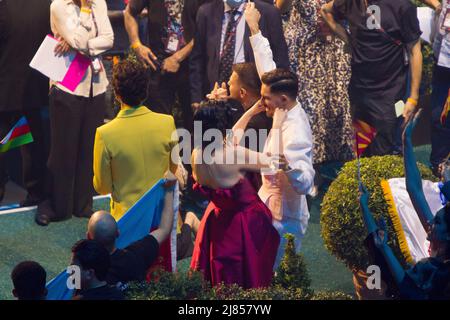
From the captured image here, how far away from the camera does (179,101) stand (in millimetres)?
9875

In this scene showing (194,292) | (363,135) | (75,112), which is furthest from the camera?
(75,112)

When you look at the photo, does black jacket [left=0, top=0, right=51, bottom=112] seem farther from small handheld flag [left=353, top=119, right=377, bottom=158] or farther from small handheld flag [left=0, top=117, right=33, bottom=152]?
small handheld flag [left=353, top=119, right=377, bottom=158]

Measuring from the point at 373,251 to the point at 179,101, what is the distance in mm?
4718

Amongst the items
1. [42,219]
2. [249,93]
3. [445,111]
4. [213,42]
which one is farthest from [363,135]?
[42,219]

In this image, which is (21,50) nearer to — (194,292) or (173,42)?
(173,42)

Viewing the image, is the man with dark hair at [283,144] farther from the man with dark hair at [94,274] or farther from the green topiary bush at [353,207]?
the man with dark hair at [94,274]

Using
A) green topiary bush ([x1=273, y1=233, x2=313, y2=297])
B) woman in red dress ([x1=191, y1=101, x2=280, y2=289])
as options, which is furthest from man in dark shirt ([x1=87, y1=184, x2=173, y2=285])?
green topiary bush ([x1=273, y1=233, x2=313, y2=297])

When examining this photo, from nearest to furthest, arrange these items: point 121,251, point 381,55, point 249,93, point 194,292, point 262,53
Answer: point 194,292, point 121,251, point 249,93, point 262,53, point 381,55

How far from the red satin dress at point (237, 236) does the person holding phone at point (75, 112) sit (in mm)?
2617

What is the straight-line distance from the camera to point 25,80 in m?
9.39

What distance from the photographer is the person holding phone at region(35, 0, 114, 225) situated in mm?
8914

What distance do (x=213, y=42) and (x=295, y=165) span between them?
244cm
